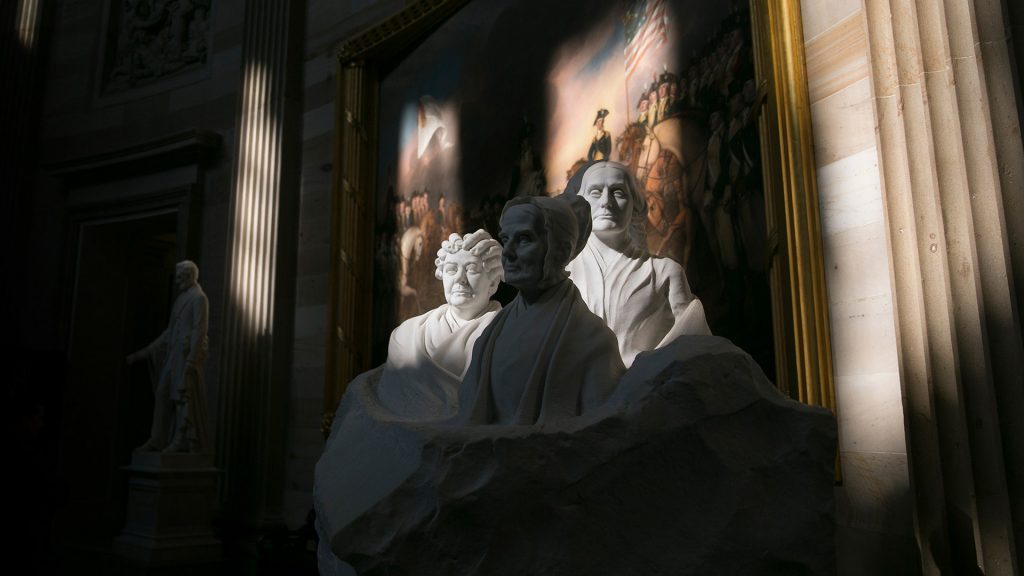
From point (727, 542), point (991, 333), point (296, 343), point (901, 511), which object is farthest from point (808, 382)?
point (296, 343)

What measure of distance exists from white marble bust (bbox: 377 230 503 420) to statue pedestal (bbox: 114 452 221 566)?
343 centimetres

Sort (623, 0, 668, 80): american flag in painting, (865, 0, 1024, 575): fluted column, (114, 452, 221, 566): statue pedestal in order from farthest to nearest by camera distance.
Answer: (114, 452, 221, 566): statue pedestal
(623, 0, 668, 80): american flag in painting
(865, 0, 1024, 575): fluted column

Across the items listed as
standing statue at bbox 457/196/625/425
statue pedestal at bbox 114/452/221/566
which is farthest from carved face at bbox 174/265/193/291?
standing statue at bbox 457/196/625/425

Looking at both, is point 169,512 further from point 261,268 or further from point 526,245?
point 526,245

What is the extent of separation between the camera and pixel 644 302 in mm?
3818

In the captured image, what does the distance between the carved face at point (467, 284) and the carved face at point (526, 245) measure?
6.27ft

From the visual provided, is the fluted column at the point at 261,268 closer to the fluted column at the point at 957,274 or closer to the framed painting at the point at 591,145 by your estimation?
the framed painting at the point at 591,145

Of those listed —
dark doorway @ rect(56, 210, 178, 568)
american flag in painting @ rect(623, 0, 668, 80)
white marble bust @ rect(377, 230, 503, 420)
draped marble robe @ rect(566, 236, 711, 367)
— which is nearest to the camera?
draped marble robe @ rect(566, 236, 711, 367)

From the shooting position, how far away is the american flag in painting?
4.81m

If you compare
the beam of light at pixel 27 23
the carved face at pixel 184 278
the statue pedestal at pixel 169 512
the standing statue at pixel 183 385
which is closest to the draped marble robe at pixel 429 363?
the standing statue at pixel 183 385

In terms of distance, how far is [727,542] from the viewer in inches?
94.0

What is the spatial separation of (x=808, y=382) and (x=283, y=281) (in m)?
5.84

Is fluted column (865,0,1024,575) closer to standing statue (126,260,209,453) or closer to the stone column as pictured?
standing statue (126,260,209,453)

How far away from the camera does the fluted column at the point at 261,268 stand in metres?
7.81
